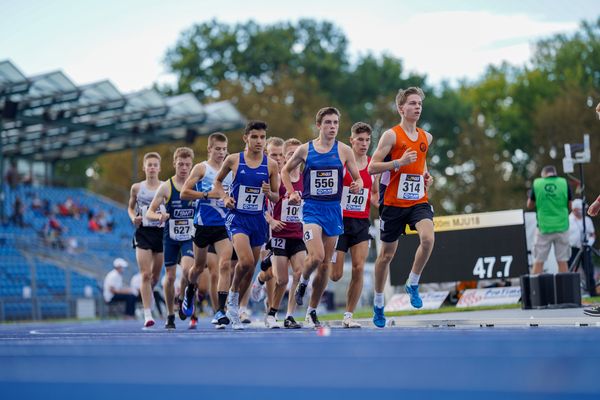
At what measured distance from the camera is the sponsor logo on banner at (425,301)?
20.2 meters

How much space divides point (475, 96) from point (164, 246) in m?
61.1

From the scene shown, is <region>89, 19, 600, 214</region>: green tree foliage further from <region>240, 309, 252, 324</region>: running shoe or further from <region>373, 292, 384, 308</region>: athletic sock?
<region>373, 292, 384, 308</region>: athletic sock

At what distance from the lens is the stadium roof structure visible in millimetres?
34656

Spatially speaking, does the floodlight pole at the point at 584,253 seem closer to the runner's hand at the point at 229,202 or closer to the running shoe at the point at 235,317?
the running shoe at the point at 235,317

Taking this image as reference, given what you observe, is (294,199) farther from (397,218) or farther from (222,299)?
(222,299)

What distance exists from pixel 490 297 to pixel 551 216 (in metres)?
2.27

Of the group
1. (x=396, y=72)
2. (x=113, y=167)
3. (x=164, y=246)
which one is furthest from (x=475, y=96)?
(x=164, y=246)

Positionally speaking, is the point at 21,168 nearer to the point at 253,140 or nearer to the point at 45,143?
the point at 45,143

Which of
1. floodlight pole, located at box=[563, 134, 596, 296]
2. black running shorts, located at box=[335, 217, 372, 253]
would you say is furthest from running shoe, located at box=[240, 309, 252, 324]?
floodlight pole, located at box=[563, 134, 596, 296]

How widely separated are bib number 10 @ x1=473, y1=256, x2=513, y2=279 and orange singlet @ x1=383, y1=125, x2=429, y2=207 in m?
7.68

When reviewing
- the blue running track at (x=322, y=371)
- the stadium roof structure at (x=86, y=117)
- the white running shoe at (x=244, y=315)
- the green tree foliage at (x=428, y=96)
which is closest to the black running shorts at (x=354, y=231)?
the white running shoe at (x=244, y=315)

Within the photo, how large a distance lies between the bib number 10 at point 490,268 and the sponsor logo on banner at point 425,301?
0.92 m

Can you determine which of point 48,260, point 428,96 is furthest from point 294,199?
point 428,96

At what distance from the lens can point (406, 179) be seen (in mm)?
12164
